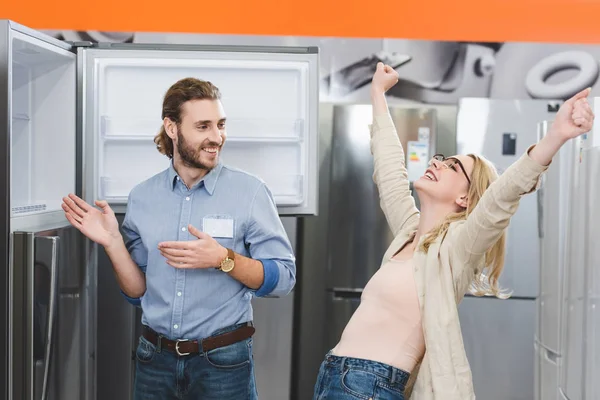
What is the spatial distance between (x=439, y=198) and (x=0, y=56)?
1309 mm

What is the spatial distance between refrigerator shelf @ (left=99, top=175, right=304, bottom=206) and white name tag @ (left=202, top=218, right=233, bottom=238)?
2.20 ft

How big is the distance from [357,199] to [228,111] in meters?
1.30

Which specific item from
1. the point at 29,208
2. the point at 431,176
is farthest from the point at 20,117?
the point at 431,176

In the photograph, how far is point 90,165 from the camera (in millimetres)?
3004

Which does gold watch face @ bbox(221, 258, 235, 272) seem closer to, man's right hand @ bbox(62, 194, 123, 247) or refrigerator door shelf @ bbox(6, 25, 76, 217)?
man's right hand @ bbox(62, 194, 123, 247)

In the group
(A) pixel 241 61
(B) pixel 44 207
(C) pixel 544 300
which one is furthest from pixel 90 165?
(C) pixel 544 300

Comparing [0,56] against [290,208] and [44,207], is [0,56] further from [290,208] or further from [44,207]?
[290,208]

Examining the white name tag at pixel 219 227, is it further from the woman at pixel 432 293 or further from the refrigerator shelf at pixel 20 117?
the refrigerator shelf at pixel 20 117

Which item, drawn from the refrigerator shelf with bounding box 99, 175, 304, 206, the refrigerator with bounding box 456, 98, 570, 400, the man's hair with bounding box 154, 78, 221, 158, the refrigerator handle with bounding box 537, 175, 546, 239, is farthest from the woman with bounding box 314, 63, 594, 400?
the refrigerator with bounding box 456, 98, 570, 400

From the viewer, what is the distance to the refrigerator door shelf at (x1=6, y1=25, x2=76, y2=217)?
2.88 meters

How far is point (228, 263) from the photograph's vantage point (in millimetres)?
2248

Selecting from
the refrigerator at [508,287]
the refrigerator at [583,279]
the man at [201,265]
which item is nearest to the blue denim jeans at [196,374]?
the man at [201,265]

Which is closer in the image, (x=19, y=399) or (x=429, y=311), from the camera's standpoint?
(x=429, y=311)

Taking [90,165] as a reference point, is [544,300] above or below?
below
